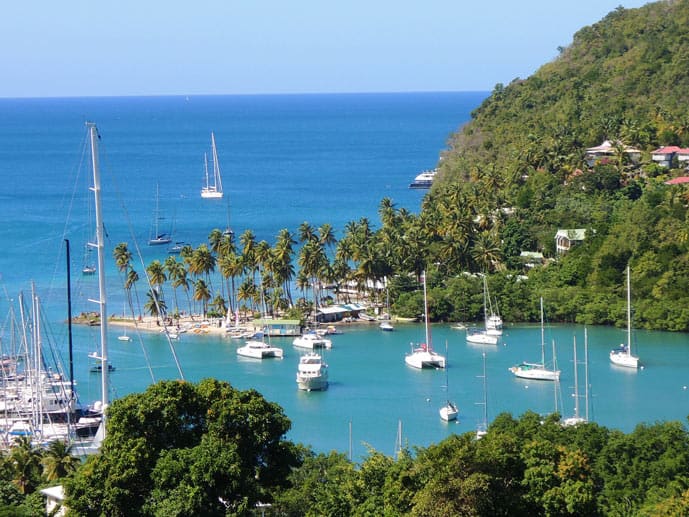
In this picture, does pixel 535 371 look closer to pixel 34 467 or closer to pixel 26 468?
pixel 34 467

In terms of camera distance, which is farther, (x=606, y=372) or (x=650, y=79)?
(x=650, y=79)

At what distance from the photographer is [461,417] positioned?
157 feet

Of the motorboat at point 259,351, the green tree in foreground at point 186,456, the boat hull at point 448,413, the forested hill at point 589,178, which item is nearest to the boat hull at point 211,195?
the forested hill at point 589,178

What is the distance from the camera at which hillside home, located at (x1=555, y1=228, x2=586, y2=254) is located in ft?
230

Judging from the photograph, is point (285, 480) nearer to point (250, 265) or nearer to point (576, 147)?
point (250, 265)

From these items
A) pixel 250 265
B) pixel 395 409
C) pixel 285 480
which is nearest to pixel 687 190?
pixel 250 265

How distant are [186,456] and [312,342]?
109ft

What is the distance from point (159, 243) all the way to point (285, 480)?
6271 cm

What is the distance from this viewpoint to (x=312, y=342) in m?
59.2

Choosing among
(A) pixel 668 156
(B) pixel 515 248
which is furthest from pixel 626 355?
(A) pixel 668 156

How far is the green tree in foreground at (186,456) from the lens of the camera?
83.8ft

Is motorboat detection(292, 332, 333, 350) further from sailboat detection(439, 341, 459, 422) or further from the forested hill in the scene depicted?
sailboat detection(439, 341, 459, 422)

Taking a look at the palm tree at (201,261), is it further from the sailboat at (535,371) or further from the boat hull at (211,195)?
the boat hull at (211,195)

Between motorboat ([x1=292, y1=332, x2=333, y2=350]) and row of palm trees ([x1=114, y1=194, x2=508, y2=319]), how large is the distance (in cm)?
303
